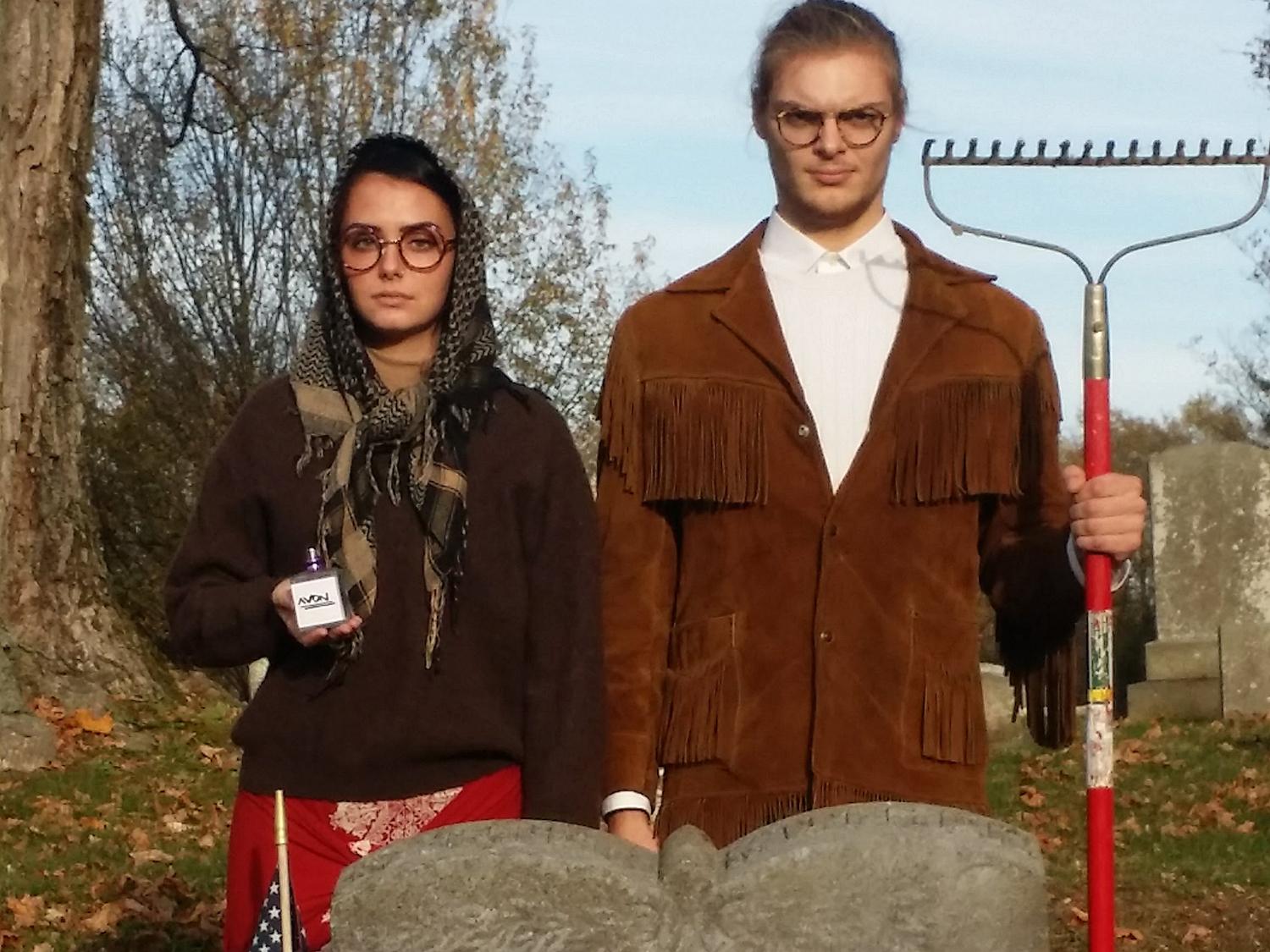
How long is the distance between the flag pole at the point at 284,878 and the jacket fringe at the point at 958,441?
3.42 feet

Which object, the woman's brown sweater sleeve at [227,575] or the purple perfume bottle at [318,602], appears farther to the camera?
the woman's brown sweater sleeve at [227,575]

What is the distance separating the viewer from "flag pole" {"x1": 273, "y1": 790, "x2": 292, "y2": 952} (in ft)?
9.84

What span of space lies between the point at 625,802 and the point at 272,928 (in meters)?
0.56

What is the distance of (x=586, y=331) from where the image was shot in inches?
852

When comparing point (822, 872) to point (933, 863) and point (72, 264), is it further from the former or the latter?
point (72, 264)

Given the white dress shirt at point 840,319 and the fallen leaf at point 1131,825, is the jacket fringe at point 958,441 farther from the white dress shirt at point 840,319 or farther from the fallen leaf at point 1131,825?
the fallen leaf at point 1131,825

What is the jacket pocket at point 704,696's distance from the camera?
313 centimetres

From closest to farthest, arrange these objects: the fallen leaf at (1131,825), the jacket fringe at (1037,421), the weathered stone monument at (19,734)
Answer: the jacket fringe at (1037,421) < the weathered stone monument at (19,734) < the fallen leaf at (1131,825)

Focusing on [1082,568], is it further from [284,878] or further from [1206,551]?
[1206,551]

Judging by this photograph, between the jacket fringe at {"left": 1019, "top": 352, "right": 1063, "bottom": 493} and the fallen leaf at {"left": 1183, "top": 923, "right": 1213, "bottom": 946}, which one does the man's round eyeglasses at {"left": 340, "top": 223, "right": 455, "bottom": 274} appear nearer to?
the jacket fringe at {"left": 1019, "top": 352, "right": 1063, "bottom": 493}

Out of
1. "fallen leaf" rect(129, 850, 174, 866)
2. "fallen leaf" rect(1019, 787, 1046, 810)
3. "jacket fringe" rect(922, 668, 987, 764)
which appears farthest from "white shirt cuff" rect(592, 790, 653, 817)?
"fallen leaf" rect(1019, 787, 1046, 810)

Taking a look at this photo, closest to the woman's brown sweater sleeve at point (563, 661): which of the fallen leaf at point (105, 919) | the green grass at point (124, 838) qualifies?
the green grass at point (124, 838)

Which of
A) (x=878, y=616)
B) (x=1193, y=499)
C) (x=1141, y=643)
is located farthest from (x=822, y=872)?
(x=1141, y=643)

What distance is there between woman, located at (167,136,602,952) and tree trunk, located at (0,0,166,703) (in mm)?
6300
